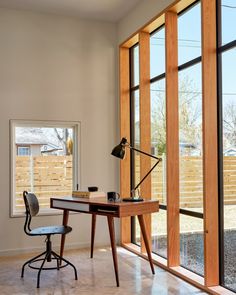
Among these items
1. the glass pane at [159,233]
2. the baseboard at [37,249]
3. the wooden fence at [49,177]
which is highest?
the wooden fence at [49,177]

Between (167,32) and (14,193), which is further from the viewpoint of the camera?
(14,193)

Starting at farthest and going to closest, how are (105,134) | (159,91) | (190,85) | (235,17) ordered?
1. (105,134)
2. (159,91)
3. (190,85)
4. (235,17)

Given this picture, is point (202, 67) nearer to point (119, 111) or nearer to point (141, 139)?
point (141, 139)

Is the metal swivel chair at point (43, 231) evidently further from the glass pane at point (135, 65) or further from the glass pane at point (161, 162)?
the glass pane at point (135, 65)

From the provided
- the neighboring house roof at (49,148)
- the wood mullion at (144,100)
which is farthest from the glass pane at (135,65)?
the neighboring house roof at (49,148)

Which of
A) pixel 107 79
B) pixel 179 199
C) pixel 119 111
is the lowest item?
pixel 179 199

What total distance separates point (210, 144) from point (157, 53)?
1777 mm

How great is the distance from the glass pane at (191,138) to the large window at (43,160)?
5.82ft

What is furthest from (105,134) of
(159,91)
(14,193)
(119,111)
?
(14,193)

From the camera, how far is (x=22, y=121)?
5.11 meters

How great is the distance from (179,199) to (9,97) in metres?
2.64

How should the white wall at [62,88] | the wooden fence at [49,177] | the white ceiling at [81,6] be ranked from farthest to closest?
1. the white wall at [62,88]
2. the white ceiling at [81,6]
3. the wooden fence at [49,177]

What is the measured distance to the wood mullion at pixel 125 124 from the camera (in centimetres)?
552

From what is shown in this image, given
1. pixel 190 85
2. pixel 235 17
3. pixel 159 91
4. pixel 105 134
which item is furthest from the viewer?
pixel 105 134
